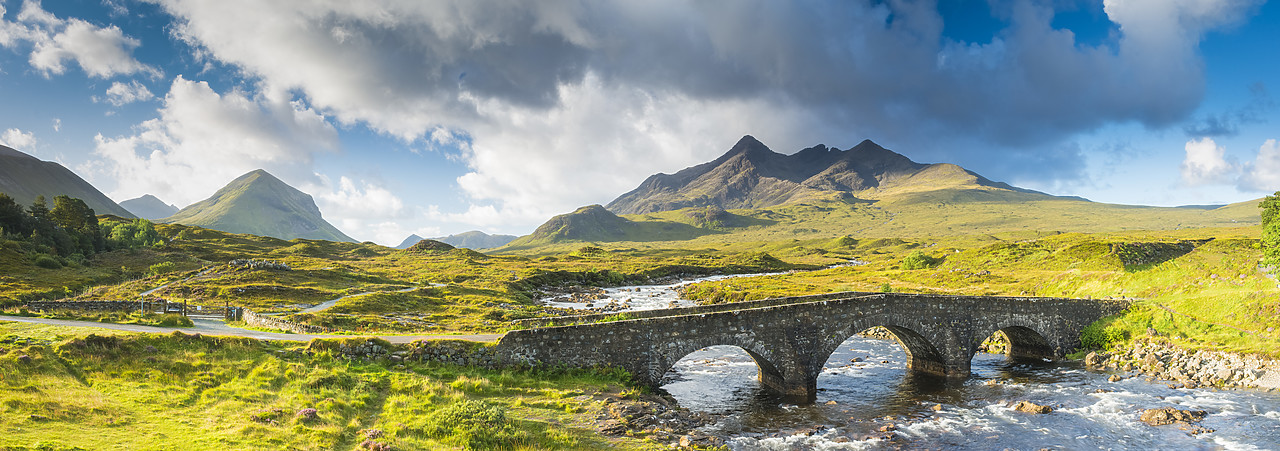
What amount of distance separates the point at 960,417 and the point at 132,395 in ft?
106

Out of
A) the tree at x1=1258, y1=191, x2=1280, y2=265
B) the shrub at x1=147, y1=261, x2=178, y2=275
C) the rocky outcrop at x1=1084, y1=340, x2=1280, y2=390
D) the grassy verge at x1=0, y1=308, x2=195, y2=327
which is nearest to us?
the grassy verge at x1=0, y1=308, x2=195, y2=327

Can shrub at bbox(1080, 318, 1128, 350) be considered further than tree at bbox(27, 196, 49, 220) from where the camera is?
No

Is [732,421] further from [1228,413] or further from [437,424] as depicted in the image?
[1228,413]

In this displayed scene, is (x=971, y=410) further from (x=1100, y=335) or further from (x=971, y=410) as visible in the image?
(x=1100, y=335)

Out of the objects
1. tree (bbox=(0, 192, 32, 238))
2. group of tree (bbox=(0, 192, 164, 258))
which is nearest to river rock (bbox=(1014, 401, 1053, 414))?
group of tree (bbox=(0, 192, 164, 258))

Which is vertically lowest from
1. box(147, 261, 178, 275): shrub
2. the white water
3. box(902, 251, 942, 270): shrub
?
the white water

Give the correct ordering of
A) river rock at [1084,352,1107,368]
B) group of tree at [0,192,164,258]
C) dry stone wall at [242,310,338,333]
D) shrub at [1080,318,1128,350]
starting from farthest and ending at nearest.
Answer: group of tree at [0,192,164,258] < shrub at [1080,318,1128,350] < river rock at [1084,352,1107,368] < dry stone wall at [242,310,338,333]

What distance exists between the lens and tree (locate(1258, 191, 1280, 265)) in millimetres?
36250

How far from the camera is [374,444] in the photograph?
15.3 metres

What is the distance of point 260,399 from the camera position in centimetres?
1806

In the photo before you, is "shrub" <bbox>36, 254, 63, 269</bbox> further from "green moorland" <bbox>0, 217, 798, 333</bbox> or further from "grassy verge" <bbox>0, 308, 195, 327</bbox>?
"grassy verge" <bbox>0, 308, 195, 327</bbox>

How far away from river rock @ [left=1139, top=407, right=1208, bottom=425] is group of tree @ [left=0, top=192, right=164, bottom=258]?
353ft

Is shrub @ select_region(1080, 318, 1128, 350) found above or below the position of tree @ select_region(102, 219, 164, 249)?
below

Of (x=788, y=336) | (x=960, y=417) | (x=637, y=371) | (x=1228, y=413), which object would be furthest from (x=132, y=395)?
(x=1228, y=413)
